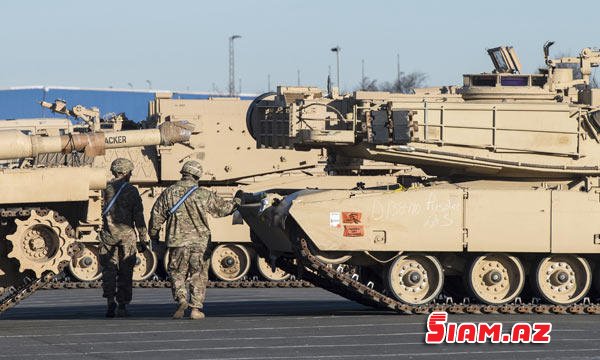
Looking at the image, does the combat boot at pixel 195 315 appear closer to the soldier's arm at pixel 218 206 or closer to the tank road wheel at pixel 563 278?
the soldier's arm at pixel 218 206

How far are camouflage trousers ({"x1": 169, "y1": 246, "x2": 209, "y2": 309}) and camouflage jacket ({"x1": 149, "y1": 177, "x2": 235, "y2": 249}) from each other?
107mm

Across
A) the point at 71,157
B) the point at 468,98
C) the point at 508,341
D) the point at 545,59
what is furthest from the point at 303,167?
the point at 508,341

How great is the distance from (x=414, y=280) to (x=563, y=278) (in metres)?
2.14

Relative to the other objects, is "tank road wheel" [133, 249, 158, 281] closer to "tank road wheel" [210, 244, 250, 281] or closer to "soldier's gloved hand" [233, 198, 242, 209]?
"tank road wheel" [210, 244, 250, 281]

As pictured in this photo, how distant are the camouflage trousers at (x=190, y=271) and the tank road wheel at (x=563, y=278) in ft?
15.6

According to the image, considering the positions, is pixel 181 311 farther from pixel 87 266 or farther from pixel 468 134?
pixel 87 266

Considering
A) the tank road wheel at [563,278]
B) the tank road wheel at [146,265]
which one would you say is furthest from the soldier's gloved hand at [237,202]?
the tank road wheel at [146,265]

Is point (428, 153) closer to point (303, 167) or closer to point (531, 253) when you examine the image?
point (531, 253)

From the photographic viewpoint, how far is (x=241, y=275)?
29.7 m

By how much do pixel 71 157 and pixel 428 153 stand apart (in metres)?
11.8

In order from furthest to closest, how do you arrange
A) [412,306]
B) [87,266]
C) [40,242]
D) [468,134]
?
[87,266] → [468,134] → [412,306] → [40,242]

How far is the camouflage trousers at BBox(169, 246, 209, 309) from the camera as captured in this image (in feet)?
62.9

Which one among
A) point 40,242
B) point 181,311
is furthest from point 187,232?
point 40,242

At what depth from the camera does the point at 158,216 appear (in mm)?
19203
